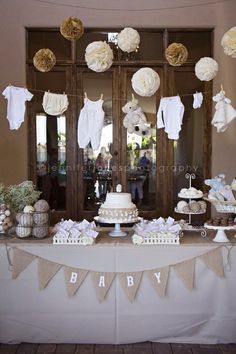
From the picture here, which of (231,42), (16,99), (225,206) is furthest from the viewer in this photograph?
(16,99)

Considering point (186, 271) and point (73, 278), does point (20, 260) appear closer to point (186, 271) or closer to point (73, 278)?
point (73, 278)

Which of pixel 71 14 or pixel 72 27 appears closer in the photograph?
pixel 72 27

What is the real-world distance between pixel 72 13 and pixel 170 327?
4156 mm

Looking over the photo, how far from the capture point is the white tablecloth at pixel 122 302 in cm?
288

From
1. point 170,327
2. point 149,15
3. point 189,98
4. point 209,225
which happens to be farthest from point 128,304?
point 149,15

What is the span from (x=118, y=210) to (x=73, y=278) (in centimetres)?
58

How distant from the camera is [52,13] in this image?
17.7 ft

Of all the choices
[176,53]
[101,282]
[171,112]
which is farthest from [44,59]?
[101,282]

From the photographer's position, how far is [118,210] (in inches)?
120

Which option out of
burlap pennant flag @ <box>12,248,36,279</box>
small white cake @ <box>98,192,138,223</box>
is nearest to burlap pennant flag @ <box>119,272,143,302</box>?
small white cake @ <box>98,192,138,223</box>

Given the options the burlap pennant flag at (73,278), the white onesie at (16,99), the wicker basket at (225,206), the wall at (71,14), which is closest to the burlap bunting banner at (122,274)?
the burlap pennant flag at (73,278)

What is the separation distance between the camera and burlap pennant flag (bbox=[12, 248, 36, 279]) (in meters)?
2.88

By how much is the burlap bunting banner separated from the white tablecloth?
34 mm

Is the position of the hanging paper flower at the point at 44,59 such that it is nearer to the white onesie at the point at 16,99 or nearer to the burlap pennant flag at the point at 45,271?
the white onesie at the point at 16,99
